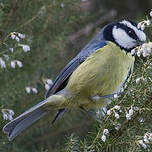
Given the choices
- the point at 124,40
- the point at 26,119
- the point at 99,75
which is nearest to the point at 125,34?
the point at 124,40

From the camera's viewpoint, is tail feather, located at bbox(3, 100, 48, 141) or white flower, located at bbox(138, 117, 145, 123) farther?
tail feather, located at bbox(3, 100, 48, 141)

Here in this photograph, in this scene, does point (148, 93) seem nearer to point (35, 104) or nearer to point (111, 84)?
point (111, 84)

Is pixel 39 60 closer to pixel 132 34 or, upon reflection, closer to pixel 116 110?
pixel 132 34

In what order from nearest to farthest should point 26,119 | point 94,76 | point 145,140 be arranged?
point 145,140
point 26,119
point 94,76

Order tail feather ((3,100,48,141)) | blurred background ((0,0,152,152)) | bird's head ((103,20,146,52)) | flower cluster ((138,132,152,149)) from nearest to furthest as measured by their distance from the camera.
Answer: flower cluster ((138,132,152,149)), tail feather ((3,100,48,141)), blurred background ((0,0,152,152)), bird's head ((103,20,146,52))

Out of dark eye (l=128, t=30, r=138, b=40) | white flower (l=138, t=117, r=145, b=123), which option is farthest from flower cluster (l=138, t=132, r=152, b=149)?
dark eye (l=128, t=30, r=138, b=40)

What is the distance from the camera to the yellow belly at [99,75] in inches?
53.6

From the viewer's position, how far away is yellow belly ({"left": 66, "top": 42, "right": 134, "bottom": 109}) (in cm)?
136

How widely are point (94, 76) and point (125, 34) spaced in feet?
0.70

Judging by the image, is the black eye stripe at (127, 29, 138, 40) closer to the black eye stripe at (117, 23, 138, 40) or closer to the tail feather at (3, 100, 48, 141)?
the black eye stripe at (117, 23, 138, 40)

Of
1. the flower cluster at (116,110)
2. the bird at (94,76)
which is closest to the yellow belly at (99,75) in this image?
the bird at (94,76)

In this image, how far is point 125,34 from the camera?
1462mm

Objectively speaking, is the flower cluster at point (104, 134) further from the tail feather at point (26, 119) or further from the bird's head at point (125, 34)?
the bird's head at point (125, 34)

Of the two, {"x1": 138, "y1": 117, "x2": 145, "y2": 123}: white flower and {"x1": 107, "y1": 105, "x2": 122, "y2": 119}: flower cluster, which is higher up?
{"x1": 107, "y1": 105, "x2": 122, "y2": 119}: flower cluster
